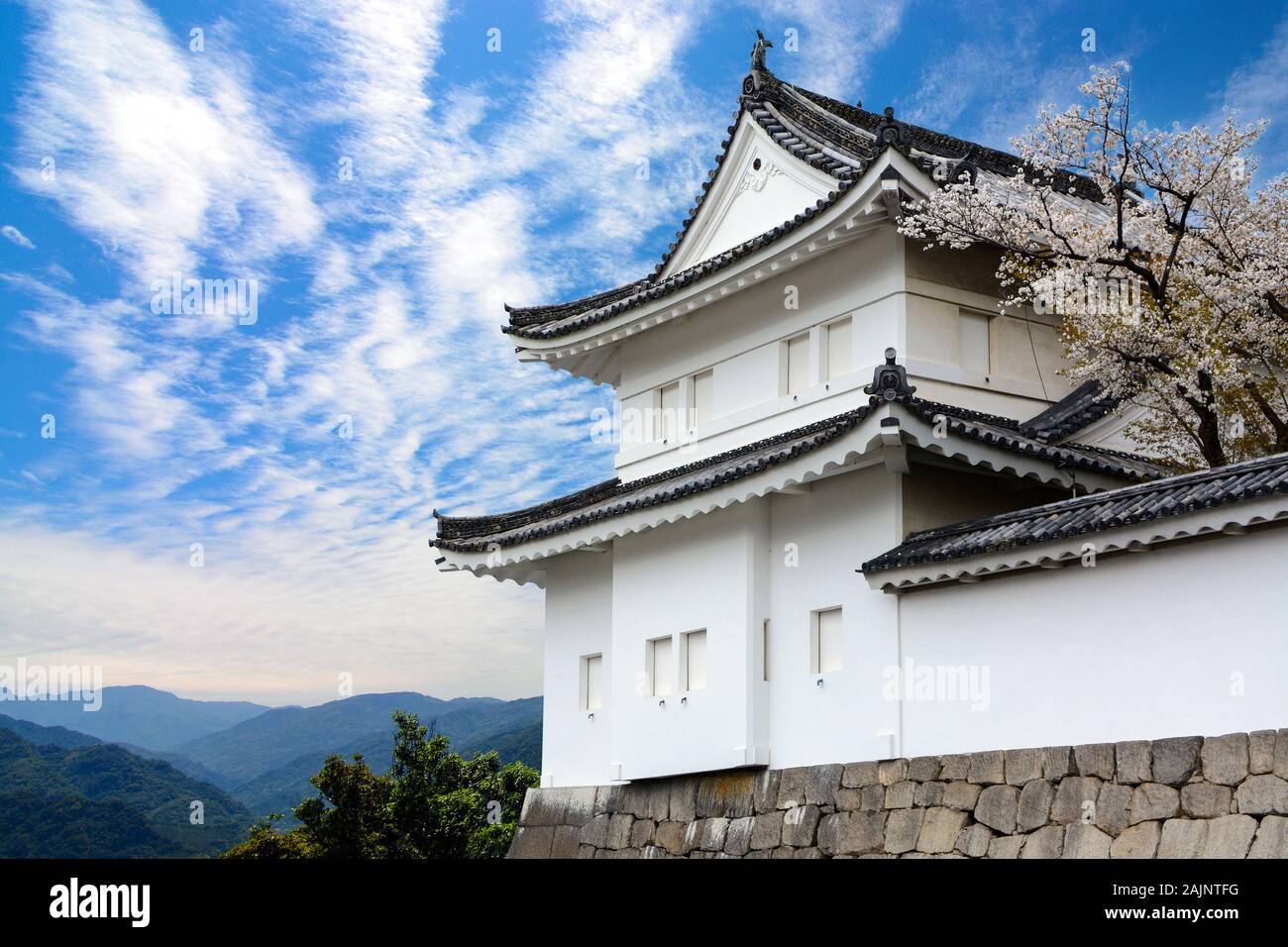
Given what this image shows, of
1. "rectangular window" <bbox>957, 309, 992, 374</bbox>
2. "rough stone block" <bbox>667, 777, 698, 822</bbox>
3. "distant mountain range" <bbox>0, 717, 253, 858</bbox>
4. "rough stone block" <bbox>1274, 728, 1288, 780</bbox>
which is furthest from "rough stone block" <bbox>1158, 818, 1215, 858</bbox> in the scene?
"distant mountain range" <bbox>0, 717, 253, 858</bbox>

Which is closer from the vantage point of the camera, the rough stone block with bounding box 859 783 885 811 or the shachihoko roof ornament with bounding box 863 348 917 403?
the shachihoko roof ornament with bounding box 863 348 917 403

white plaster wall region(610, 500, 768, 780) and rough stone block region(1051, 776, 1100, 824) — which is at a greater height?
white plaster wall region(610, 500, 768, 780)

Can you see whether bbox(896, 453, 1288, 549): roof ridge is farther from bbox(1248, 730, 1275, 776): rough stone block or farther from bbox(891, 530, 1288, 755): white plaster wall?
bbox(1248, 730, 1275, 776): rough stone block

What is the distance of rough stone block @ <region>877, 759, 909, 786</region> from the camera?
11.9 m

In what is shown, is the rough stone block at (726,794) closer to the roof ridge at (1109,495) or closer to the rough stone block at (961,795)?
the rough stone block at (961,795)

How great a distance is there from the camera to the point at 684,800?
14.4 m

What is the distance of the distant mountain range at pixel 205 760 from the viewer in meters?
67.1

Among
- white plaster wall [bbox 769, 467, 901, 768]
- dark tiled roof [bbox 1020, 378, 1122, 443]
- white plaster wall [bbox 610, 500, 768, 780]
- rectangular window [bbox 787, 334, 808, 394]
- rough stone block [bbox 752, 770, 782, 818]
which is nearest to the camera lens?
white plaster wall [bbox 769, 467, 901, 768]

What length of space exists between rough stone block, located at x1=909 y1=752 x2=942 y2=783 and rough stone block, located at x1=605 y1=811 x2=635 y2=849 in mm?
4324

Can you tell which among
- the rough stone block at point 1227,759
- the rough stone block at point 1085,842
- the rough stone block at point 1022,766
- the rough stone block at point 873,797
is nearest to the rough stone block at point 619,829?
the rough stone block at point 873,797

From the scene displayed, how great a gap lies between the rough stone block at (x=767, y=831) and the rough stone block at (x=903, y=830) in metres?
1.49

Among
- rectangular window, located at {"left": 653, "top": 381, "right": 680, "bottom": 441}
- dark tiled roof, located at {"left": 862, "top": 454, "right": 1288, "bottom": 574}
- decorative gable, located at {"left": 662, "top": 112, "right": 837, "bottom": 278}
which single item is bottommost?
dark tiled roof, located at {"left": 862, "top": 454, "right": 1288, "bottom": 574}
